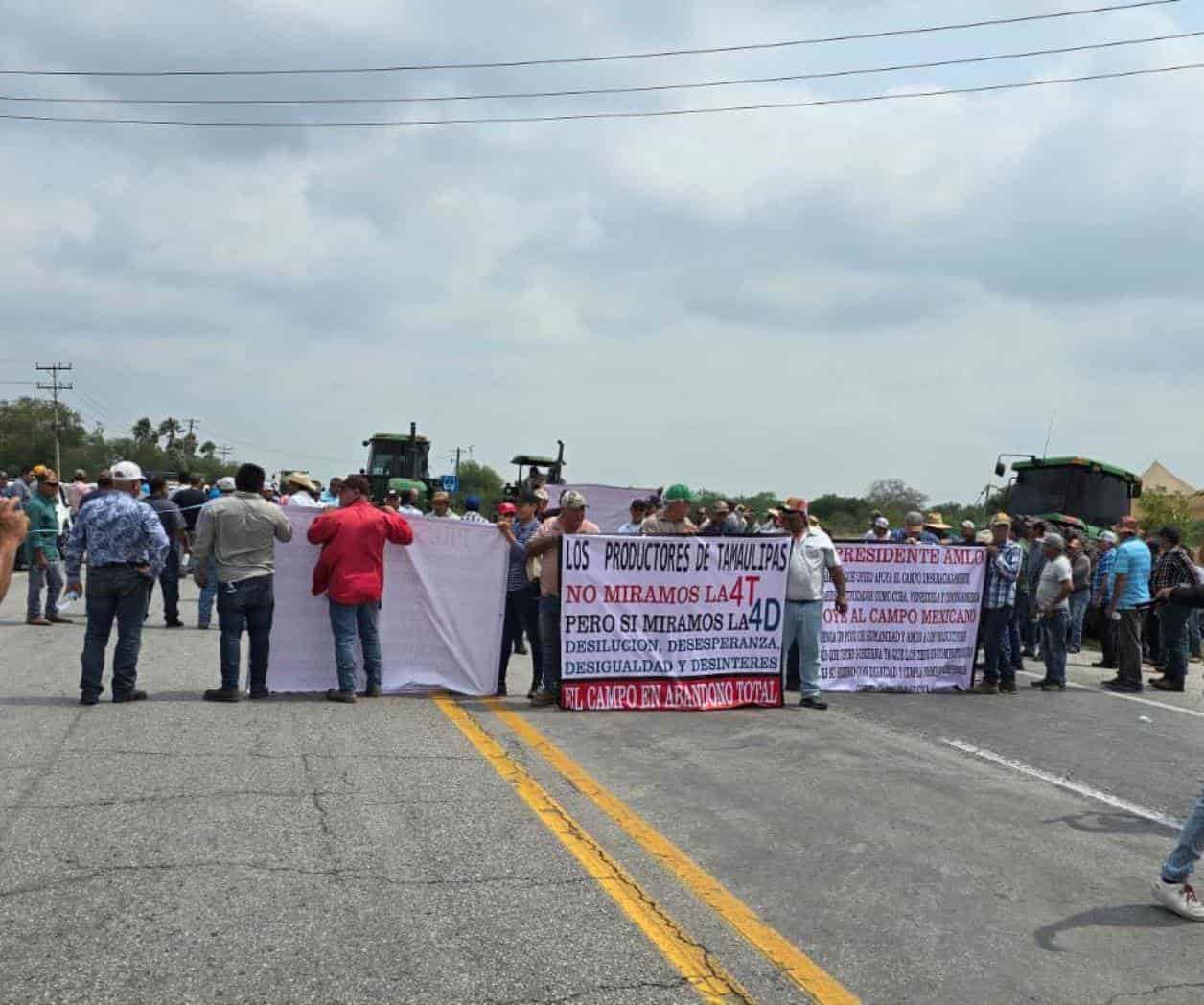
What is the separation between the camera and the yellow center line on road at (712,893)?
14.6ft

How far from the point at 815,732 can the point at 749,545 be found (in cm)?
201

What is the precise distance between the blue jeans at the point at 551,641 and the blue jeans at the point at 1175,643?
309 inches

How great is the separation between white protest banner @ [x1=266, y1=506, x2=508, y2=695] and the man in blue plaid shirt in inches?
214

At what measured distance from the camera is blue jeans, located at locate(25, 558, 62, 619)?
15.5 m

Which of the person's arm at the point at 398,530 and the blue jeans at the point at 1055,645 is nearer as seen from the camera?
the person's arm at the point at 398,530

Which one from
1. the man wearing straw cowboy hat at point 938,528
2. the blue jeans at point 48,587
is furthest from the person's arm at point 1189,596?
the blue jeans at point 48,587

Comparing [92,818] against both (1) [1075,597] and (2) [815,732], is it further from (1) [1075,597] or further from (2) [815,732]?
(1) [1075,597]

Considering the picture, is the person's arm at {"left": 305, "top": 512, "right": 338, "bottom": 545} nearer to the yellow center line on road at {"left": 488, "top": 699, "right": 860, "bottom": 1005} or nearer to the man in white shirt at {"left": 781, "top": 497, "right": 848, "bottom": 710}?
the yellow center line on road at {"left": 488, "top": 699, "right": 860, "bottom": 1005}

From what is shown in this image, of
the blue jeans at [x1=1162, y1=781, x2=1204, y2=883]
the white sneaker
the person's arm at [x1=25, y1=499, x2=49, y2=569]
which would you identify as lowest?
the white sneaker

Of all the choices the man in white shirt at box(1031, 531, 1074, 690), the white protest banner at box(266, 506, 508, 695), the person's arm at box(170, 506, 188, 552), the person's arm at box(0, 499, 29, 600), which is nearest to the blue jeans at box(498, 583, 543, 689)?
the white protest banner at box(266, 506, 508, 695)

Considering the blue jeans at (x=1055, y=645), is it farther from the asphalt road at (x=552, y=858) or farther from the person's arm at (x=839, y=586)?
the asphalt road at (x=552, y=858)

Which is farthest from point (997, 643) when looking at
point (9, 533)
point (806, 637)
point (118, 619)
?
point (9, 533)

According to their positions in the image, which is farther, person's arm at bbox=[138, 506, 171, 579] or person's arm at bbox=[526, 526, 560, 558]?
person's arm at bbox=[526, 526, 560, 558]

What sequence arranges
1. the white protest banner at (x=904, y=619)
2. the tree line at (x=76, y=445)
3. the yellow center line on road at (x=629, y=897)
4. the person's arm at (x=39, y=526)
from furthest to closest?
the tree line at (x=76, y=445), the person's arm at (x=39, y=526), the white protest banner at (x=904, y=619), the yellow center line on road at (x=629, y=897)
